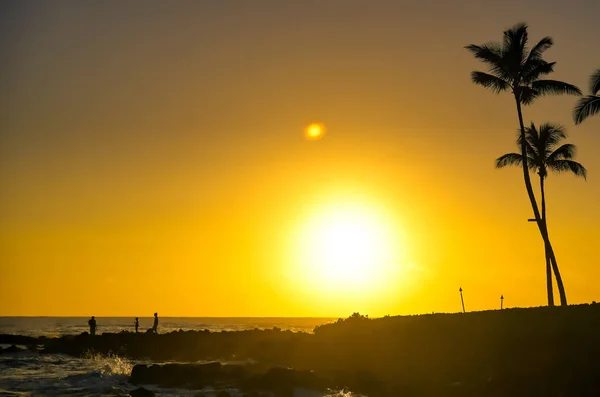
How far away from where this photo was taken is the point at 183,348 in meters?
56.2

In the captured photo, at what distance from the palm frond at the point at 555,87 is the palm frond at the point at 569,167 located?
4.74 metres

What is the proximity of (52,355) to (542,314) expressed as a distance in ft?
132

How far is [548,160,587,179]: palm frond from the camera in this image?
42.0 meters

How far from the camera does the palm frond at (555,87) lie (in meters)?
40.9

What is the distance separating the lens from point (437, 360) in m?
32.3

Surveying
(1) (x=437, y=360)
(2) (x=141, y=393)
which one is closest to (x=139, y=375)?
(2) (x=141, y=393)

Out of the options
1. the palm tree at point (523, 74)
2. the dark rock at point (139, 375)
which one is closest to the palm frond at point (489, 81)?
the palm tree at point (523, 74)

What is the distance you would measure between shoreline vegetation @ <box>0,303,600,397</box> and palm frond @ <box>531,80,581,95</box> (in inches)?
581

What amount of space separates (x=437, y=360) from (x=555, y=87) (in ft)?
67.5

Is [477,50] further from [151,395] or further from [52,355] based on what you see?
[52,355]

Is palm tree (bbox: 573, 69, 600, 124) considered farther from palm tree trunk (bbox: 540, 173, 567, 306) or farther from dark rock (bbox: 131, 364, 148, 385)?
dark rock (bbox: 131, 364, 148, 385)

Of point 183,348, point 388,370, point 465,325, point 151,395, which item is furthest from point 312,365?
point 183,348

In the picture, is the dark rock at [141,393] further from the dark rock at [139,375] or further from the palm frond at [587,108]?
the palm frond at [587,108]

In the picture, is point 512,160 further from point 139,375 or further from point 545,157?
point 139,375
